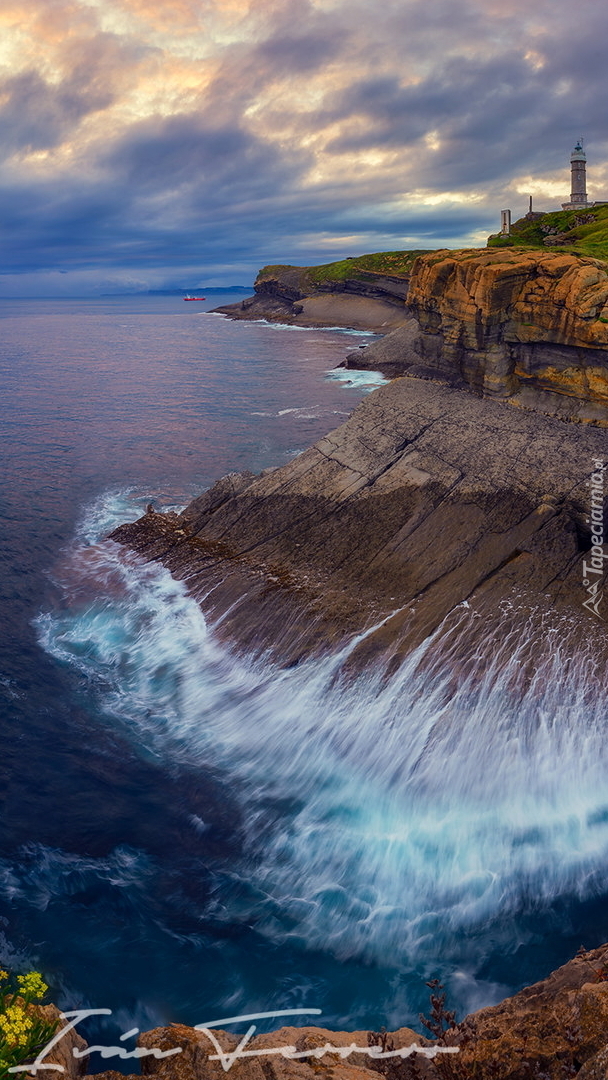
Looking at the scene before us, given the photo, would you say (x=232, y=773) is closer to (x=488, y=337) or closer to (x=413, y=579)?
(x=413, y=579)

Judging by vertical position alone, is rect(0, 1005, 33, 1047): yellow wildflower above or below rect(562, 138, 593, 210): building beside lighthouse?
below

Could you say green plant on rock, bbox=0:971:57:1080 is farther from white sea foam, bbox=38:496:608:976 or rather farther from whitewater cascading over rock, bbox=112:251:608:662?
whitewater cascading over rock, bbox=112:251:608:662

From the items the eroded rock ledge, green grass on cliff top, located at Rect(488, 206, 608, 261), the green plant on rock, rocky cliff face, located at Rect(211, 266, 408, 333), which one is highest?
rocky cliff face, located at Rect(211, 266, 408, 333)

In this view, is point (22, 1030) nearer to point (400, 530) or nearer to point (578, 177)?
point (400, 530)

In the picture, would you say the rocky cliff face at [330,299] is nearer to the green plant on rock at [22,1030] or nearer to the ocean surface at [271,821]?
the ocean surface at [271,821]

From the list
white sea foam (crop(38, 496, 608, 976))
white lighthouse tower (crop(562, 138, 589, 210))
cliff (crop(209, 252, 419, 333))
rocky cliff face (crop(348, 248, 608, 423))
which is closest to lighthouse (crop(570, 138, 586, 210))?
white lighthouse tower (crop(562, 138, 589, 210))

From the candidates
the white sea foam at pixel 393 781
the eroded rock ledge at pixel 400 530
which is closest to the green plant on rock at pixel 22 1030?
the white sea foam at pixel 393 781

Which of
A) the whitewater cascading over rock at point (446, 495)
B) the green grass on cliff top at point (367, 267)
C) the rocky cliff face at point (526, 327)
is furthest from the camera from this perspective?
the green grass on cliff top at point (367, 267)
